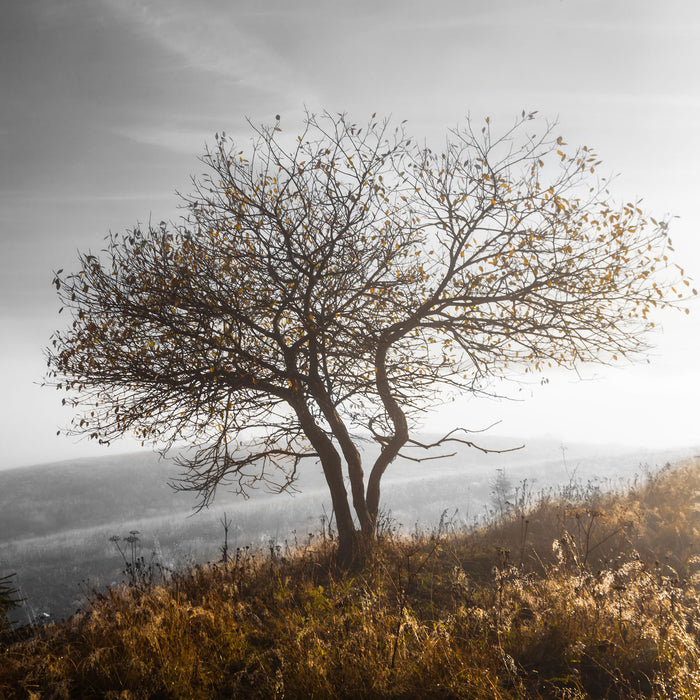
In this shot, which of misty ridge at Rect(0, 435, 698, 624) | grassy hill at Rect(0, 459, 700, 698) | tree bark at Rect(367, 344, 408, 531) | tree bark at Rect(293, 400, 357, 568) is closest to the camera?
grassy hill at Rect(0, 459, 700, 698)

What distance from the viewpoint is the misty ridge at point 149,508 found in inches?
1481

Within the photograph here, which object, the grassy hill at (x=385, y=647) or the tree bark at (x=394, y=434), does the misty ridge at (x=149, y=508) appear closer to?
the tree bark at (x=394, y=434)

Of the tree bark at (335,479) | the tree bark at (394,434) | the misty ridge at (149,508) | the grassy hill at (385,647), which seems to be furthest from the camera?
the misty ridge at (149,508)

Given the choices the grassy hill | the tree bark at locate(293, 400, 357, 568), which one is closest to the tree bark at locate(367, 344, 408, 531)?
the tree bark at locate(293, 400, 357, 568)

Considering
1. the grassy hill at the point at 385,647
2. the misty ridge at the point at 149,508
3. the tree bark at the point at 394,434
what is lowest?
the misty ridge at the point at 149,508

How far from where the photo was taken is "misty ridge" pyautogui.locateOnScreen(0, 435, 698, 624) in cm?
3762

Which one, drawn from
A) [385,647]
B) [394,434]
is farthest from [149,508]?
[385,647]

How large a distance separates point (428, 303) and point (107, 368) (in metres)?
6.81

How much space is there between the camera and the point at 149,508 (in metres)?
70.0

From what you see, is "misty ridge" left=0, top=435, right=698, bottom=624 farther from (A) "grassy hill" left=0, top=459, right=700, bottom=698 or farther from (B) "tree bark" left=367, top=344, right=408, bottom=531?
(A) "grassy hill" left=0, top=459, right=700, bottom=698

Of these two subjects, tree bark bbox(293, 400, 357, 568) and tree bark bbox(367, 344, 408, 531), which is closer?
tree bark bbox(293, 400, 357, 568)

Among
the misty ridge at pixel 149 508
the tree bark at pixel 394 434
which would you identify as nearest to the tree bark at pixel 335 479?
the tree bark at pixel 394 434

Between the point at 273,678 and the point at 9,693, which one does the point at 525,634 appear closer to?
the point at 273,678

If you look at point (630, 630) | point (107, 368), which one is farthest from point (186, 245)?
point (630, 630)
